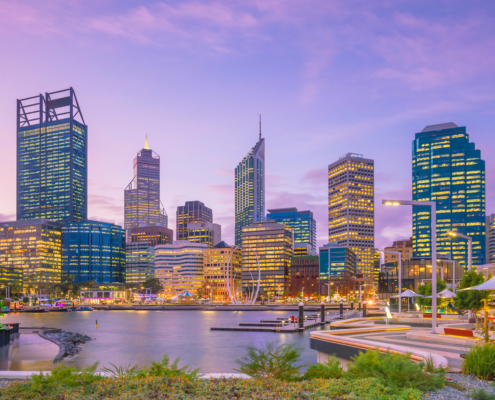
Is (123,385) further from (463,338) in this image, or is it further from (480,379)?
(463,338)

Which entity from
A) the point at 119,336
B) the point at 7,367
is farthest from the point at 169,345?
the point at 7,367

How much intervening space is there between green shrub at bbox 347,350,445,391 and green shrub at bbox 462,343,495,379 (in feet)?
5.48

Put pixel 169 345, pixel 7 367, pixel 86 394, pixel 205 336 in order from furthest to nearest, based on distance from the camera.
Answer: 1. pixel 205 336
2. pixel 169 345
3. pixel 7 367
4. pixel 86 394

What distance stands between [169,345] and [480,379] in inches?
2108

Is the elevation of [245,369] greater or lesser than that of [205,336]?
greater

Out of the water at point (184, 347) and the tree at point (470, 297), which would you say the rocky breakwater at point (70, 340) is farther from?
the tree at point (470, 297)

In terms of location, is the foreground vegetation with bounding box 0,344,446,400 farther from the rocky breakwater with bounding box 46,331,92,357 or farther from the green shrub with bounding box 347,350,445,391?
the rocky breakwater with bounding box 46,331,92,357

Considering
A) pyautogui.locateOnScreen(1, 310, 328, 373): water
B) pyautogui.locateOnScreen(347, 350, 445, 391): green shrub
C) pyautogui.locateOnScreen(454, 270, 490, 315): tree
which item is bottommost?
pyautogui.locateOnScreen(1, 310, 328, 373): water

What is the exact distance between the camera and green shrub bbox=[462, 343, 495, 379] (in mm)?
13062

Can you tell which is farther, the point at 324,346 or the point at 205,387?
the point at 324,346

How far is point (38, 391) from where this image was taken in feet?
38.3

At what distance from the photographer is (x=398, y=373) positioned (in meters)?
11.5

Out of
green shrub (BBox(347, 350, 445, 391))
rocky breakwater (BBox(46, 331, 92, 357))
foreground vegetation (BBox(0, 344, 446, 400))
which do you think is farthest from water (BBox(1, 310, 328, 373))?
green shrub (BBox(347, 350, 445, 391))

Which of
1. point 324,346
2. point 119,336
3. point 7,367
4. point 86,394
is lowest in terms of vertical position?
point 119,336
